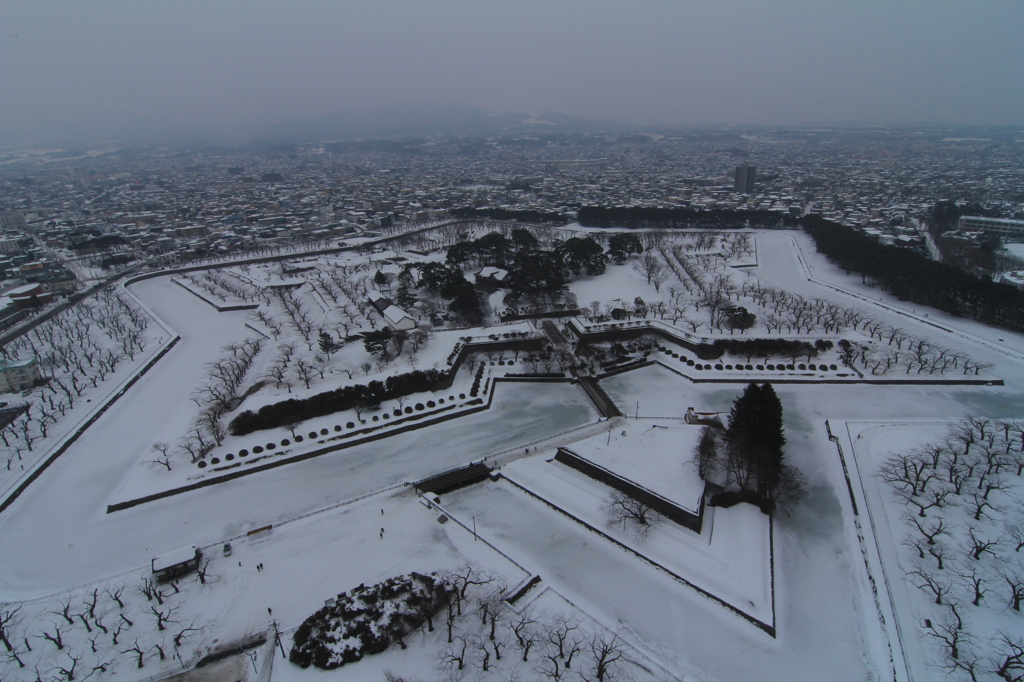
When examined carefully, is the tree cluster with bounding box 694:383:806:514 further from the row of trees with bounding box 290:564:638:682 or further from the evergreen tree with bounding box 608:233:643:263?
the evergreen tree with bounding box 608:233:643:263

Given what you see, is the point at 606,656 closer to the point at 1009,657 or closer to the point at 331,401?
the point at 1009,657

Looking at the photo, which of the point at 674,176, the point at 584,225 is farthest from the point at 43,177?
the point at 674,176

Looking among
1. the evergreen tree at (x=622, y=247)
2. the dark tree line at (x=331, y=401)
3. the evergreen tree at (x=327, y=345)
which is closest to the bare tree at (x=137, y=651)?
the dark tree line at (x=331, y=401)

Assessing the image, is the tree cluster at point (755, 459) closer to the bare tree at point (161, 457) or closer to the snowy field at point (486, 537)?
the snowy field at point (486, 537)

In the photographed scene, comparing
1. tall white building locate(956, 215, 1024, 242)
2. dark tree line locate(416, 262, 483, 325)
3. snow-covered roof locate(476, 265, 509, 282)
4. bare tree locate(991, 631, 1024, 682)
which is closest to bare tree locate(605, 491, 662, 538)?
bare tree locate(991, 631, 1024, 682)

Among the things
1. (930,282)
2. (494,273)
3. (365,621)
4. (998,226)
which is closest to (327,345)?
(494,273)
